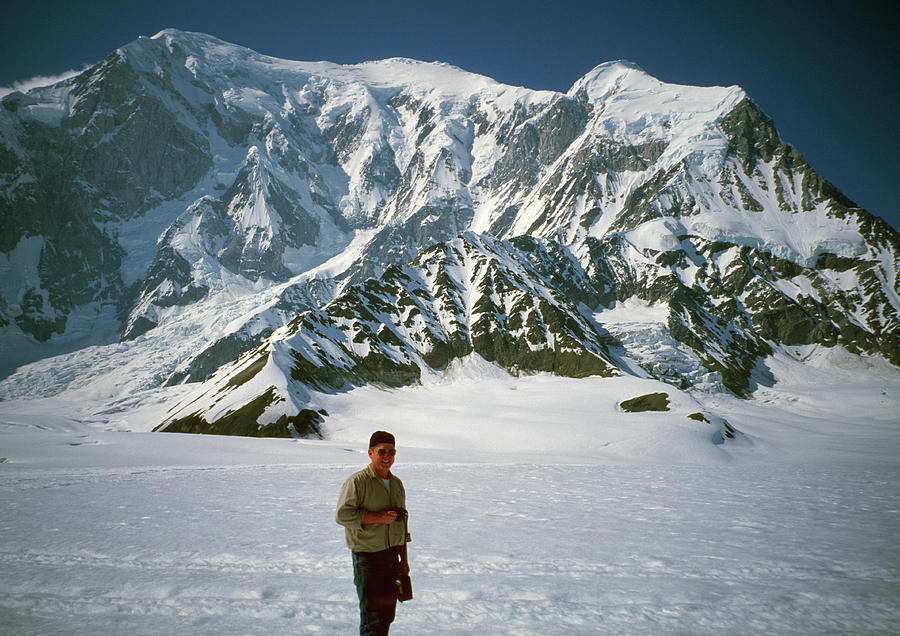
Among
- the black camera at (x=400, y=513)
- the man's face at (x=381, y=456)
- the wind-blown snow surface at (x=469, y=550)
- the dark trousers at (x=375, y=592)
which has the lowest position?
the wind-blown snow surface at (x=469, y=550)

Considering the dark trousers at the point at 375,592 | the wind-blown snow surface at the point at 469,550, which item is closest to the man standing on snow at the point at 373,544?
the dark trousers at the point at 375,592

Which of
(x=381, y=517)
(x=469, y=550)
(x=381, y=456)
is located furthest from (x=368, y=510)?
(x=469, y=550)

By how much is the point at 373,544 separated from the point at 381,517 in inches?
15.9

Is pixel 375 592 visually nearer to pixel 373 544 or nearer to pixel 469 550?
pixel 373 544

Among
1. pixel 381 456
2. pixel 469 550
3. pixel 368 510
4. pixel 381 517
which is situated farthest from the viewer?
pixel 469 550

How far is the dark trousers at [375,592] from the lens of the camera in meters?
5.77

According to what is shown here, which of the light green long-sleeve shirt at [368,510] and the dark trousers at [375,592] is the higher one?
the light green long-sleeve shirt at [368,510]

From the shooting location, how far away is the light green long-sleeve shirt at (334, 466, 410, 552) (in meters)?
5.82

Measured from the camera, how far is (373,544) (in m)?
5.82

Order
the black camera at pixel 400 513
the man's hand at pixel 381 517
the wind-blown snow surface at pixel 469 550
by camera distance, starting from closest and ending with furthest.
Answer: the man's hand at pixel 381 517 → the black camera at pixel 400 513 → the wind-blown snow surface at pixel 469 550

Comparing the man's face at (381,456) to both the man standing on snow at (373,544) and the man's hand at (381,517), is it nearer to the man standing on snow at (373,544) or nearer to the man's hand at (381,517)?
the man standing on snow at (373,544)

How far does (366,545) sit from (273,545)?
6.18 metres

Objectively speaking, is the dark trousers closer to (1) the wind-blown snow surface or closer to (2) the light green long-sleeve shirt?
(2) the light green long-sleeve shirt

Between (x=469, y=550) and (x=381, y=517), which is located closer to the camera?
(x=381, y=517)
